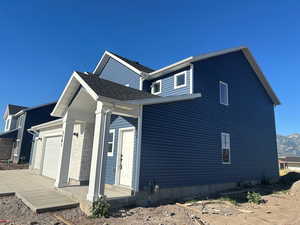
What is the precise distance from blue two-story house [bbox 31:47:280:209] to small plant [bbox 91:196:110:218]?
0.24 metres

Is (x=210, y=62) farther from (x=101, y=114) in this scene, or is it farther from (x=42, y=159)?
(x=42, y=159)

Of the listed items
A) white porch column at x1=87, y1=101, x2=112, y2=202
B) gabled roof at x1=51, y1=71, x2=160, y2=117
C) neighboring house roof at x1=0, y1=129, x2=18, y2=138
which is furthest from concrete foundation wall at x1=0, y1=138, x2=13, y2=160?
white porch column at x1=87, y1=101, x2=112, y2=202

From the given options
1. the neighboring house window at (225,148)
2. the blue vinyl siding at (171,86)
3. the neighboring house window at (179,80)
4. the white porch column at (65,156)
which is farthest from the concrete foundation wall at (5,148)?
the neighboring house window at (225,148)

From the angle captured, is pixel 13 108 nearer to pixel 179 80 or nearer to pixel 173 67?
pixel 173 67

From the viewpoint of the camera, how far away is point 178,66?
10.4m

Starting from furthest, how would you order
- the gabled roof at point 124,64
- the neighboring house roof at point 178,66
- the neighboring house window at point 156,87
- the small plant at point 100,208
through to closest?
1. the gabled roof at point 124,64
2. the neighboring house window at point 156,87
3. the neighboring house roof at point 178,66
4. the small plant at point 100,208

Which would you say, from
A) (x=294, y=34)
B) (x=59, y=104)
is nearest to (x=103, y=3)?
(x=59, y=104)

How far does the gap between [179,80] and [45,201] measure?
25.6ft

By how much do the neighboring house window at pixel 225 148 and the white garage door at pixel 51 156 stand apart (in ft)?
30.8

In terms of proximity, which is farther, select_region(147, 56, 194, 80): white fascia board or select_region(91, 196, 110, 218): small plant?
select_region(147, 56, 194, 80): white fascia board

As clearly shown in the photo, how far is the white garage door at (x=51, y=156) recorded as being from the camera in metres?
12.3

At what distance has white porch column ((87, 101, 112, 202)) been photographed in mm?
6062

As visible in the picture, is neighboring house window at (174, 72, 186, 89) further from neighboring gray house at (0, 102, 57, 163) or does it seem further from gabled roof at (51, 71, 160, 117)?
neighboring gray house at (0, 102, 57, 163)

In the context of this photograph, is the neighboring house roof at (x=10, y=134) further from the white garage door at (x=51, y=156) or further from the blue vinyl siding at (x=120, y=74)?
the blue vinyl siding at (x=120, y=74)
